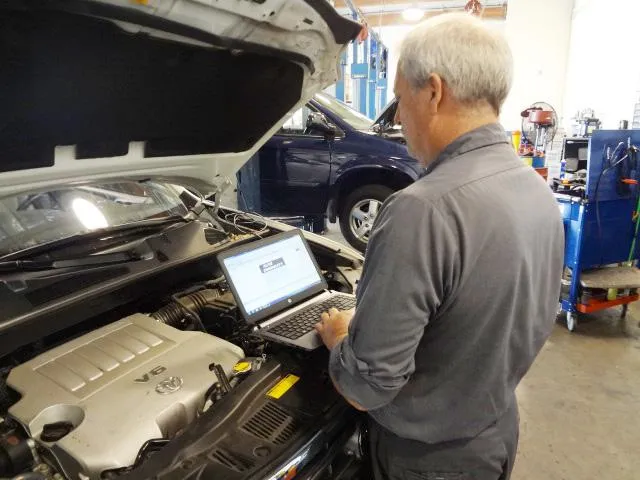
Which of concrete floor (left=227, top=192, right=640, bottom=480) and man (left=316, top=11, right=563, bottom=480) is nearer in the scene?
man (left=316, top=11, right=563, bottom=480)

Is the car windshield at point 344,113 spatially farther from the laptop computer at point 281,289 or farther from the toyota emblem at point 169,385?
the toyota emblem at point 169,385

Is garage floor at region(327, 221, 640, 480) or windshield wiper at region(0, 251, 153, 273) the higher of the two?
windshield wiper at region(0, 251, 153, 273)

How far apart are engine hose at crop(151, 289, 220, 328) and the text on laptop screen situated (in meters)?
0.28

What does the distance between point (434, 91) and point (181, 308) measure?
3.73ft

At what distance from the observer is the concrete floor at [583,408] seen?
2137 millimetres

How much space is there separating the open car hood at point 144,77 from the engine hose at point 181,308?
46cm

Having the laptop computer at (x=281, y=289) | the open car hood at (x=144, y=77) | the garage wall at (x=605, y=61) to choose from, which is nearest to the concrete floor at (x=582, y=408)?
the laptop computer at (x=281, y=289)

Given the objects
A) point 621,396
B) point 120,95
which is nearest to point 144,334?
point 120,95

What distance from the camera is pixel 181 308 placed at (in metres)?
1.59

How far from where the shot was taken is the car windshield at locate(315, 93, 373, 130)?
15.0 feet

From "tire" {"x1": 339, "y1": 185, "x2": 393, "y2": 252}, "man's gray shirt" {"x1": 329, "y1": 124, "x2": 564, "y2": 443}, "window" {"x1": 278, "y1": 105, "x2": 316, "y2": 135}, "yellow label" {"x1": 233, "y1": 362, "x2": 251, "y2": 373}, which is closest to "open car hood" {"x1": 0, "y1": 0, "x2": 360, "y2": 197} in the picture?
"man's gray shirt" {"x1": 329, "y1": 124, "x2": 564, "y2": 443}

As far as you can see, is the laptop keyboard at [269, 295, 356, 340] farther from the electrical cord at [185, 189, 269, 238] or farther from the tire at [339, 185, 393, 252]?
the tire at [339, 185, 393, 252]

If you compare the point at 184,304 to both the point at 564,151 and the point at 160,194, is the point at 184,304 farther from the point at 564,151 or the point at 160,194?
the point at 564,151

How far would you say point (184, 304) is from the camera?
5.24 feet
